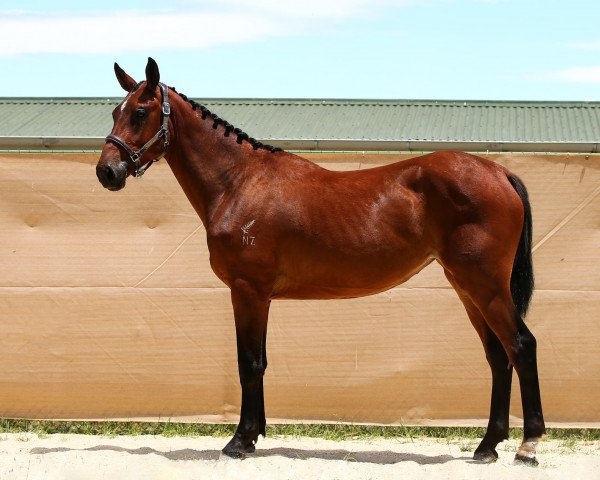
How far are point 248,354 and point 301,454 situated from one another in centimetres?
77

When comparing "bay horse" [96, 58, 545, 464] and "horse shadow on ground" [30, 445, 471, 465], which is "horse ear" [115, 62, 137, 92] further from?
"horse shadow on ground" [30, 445, 471, 465]

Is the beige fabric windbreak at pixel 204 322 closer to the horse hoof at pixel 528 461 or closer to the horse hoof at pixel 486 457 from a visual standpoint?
the horse hoof at pixel 486 457

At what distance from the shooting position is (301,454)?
579cm

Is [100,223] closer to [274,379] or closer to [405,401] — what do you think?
[274,379]

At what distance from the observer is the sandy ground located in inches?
202

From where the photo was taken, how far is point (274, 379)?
6547 millimetres

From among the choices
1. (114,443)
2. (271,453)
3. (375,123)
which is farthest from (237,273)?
(375,123)

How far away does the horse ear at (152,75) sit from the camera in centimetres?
541

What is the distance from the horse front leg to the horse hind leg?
1103 millimetres

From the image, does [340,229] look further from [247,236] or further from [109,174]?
[109,174]

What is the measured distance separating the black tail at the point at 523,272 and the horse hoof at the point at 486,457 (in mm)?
799

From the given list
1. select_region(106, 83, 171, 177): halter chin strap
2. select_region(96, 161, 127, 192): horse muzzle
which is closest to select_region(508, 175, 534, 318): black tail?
select_region(106, 83, 171, 177): halter chin strap

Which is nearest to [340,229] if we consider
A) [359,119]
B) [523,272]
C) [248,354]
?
[248,354]

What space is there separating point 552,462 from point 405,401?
1.21m
